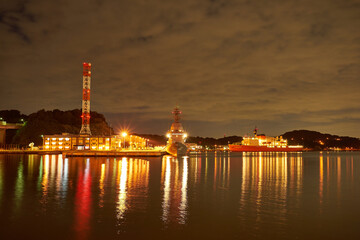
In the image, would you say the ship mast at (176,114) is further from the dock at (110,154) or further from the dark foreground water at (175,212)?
the dark foreground water at (175,212)

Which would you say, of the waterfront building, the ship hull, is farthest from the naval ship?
the waterfront building

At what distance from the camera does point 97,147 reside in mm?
123688

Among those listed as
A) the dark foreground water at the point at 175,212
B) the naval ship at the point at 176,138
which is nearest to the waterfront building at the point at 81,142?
the naval ship at the point at 176,138

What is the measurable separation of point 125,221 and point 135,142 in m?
162

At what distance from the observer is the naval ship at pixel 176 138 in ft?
362

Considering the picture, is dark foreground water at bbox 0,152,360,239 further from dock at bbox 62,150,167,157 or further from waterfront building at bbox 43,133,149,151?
waterfront building at bbox 43,133,149,151

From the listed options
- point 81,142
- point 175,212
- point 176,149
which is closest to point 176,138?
point 176,149

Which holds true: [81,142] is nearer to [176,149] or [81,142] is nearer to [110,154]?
[110,154]

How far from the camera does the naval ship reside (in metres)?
110

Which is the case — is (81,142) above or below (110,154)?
above

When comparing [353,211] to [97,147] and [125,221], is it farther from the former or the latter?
[97,147]

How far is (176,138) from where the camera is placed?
117312mm

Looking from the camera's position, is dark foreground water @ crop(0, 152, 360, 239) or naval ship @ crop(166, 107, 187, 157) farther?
naval ship @ crop(166, 107, 187, 157)

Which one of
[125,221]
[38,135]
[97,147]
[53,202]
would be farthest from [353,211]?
[38,135]
